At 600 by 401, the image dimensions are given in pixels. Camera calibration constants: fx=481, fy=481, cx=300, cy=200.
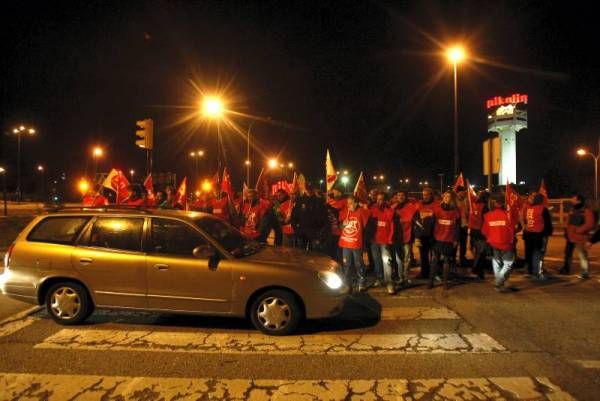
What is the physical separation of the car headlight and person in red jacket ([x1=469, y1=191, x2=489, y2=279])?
4611 millimetres

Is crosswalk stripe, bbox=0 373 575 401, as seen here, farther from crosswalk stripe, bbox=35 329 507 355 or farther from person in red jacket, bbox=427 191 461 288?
person in red jacket, bbox=427 191 461 288

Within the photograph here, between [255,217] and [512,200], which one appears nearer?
[255,217]

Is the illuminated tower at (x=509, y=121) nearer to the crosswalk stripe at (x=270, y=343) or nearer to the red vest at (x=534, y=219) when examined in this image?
the red vest at (x=534, y=219)

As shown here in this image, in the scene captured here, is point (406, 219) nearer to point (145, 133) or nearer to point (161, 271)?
point (161, 271)

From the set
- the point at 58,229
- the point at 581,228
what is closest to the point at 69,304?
the point at 58,229

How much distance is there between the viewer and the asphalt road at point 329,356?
4.26m

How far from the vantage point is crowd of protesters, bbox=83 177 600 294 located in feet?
26.9

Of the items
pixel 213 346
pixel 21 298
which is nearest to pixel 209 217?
pixel 213 346

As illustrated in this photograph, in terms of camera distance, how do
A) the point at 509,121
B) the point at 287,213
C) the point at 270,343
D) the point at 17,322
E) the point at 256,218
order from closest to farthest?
the point at 270,343 → the point at 17,322 → the point at 256,218 → the point at 287,213 → the point at 509,121

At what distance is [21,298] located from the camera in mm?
6445

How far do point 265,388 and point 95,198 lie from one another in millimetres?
10393

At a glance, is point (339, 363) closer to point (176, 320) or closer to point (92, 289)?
point (176, 320)

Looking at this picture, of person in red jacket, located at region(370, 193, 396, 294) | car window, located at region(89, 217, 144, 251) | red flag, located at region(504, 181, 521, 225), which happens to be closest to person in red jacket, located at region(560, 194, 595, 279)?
red flag, located at region(504, 181, 521, 225)

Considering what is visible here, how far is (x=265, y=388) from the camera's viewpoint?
4309mm
